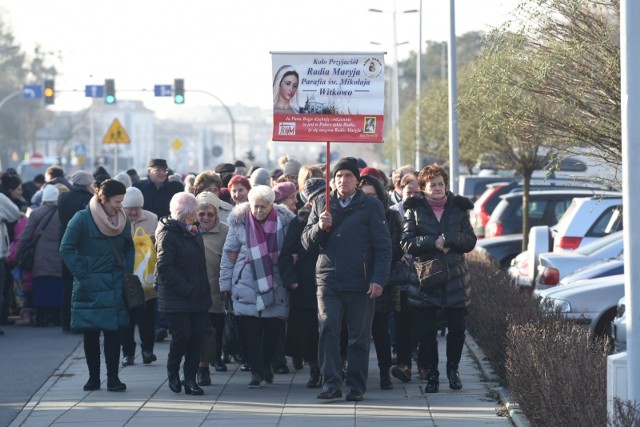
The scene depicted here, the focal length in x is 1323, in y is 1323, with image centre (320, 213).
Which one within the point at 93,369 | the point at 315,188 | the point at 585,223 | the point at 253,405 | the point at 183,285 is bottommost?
the point at 253,405

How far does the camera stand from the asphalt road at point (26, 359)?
34.9 ft

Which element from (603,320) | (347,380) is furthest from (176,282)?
(603,320)

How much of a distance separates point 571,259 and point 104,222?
7.20 m

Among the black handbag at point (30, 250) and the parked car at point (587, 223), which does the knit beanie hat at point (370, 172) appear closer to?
the black handbag at point (30, 250)

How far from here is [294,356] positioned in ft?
36.9

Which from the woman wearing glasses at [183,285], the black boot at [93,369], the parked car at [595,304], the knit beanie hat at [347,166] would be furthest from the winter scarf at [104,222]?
the parked car at [595,304]

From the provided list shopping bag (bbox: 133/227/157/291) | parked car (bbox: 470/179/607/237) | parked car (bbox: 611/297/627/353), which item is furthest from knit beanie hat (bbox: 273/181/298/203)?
parked car (bbox: 470/179/607/237)

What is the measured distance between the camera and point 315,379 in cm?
1097

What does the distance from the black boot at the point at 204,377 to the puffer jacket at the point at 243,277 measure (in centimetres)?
69

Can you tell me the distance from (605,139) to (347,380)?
3.41m

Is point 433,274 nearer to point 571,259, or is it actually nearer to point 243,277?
point 243,277

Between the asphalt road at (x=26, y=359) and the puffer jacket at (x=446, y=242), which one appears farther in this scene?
the asphalt road at (x=26, y=359)

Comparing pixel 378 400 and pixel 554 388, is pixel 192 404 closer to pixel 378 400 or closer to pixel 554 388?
pixel 378 400

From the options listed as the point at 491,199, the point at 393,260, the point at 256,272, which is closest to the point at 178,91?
the point at 491,199
